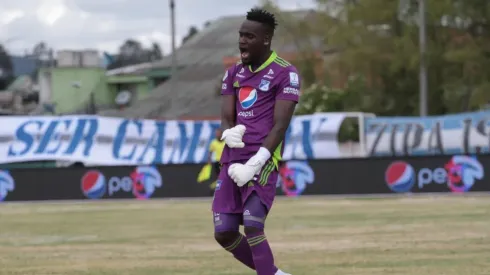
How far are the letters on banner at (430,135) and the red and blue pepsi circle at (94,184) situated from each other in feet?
24.4

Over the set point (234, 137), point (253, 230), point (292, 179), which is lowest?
point (292, 179)

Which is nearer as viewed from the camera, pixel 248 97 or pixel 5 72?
pixel 248 97

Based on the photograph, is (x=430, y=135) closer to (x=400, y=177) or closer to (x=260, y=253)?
(x=400, y=177)

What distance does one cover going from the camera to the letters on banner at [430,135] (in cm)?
3141

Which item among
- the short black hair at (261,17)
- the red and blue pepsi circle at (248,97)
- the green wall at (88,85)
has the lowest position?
the green wall at (88,85)

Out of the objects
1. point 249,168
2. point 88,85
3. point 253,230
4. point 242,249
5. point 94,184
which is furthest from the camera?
point 88,85

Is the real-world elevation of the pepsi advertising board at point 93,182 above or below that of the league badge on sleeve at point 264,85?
below

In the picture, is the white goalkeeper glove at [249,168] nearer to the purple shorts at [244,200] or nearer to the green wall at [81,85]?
the purple shorts at [244,200]

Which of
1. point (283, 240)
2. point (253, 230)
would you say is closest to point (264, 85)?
point (253, 230)

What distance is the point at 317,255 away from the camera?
13.0 meters

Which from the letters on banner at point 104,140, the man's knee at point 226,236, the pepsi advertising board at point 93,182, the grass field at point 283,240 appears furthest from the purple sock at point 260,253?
the letters on banner at point 104,140

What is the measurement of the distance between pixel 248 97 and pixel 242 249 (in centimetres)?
124

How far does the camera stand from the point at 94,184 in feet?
103

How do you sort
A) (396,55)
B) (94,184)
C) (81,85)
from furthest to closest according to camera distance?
(81,85) → (396,55) → (94,184)
